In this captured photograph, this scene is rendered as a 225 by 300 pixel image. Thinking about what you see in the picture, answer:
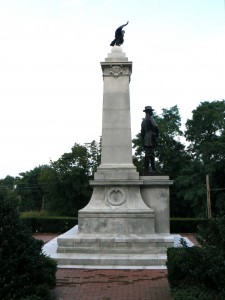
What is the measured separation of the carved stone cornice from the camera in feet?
43.8

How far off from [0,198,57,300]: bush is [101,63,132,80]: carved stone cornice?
778 centimetres

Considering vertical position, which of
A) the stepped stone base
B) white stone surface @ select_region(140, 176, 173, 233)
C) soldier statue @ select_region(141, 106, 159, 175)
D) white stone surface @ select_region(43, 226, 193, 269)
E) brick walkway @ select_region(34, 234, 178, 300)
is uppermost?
soldier statue @ select_region(141, 106, 159, 175)

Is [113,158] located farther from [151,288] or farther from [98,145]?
[98,145]

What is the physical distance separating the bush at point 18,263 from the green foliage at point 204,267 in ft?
7.66

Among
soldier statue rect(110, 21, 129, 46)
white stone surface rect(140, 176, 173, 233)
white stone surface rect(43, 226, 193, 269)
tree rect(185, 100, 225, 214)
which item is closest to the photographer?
white stone surface rect(43, 226, 193, 269)

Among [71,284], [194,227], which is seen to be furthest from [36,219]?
[71,284]

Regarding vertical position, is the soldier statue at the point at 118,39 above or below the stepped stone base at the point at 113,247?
above

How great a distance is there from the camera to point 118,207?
40.0ft

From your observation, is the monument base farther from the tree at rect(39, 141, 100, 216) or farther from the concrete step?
the tree at rect(39, 141, 100, 216)

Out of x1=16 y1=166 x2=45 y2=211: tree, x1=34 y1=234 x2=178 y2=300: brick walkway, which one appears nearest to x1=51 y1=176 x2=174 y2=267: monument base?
x1=34 y1=234 x2=178 y2=300: brick walkway

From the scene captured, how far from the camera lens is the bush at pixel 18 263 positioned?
589cm

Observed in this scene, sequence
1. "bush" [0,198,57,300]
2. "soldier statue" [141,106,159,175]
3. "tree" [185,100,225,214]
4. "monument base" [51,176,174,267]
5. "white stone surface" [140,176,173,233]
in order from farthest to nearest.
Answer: "tree" [185,100,225,214] → "soldier statue" [141,106,159,175] → "white stone surface" [140,176,173,233] → "monument base" [51,176,174,267] → "bush" [0,198,57,300]

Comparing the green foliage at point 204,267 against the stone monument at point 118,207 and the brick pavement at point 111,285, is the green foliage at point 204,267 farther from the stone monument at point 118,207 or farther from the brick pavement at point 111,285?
the stone monument at point 118,207

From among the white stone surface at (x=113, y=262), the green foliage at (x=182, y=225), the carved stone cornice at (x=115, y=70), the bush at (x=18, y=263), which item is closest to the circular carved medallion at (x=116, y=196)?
the white stone surface at (x=113, y=262)
